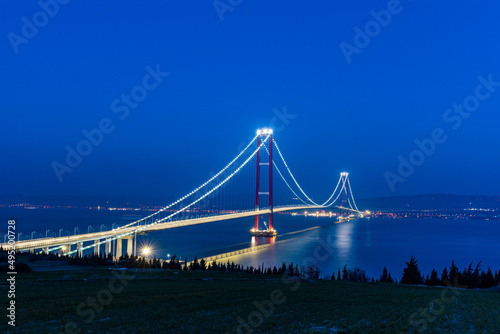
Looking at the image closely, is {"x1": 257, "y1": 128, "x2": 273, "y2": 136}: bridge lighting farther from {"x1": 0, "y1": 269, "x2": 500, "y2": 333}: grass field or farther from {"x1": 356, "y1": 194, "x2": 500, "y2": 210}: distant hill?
{"x1": 356, "y1": 194, "x2": 500, "y2": 210}: distant hill

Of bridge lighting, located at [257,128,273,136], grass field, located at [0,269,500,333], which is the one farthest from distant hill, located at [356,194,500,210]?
grass field, located at [0,269,500,333]

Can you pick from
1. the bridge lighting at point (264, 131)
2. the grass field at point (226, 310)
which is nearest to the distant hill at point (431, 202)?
the bridge lighting at point (264, 131)

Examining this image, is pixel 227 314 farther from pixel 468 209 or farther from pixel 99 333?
pixel 468 209

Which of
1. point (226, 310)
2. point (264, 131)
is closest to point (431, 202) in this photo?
point (264, 131)

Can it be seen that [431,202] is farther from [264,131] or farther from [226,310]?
[226,310]

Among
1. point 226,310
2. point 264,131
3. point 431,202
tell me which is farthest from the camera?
point 431,202

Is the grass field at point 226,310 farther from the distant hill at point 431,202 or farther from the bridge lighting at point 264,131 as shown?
the distant hill at point 431,202

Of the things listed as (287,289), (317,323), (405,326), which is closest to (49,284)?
(287,289)
